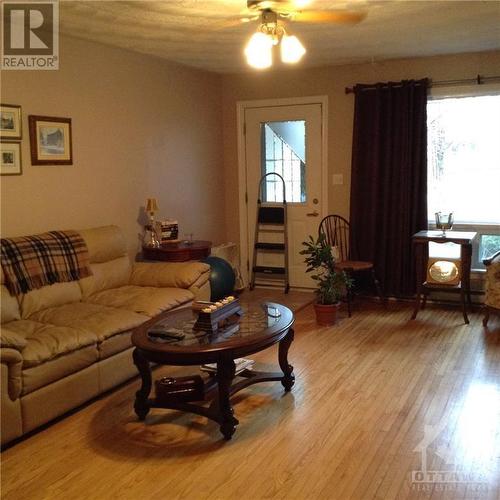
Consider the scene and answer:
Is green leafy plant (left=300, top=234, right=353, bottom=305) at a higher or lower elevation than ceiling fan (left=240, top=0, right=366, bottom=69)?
lower

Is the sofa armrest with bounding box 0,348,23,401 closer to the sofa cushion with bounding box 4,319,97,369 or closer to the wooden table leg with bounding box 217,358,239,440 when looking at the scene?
the sofa cushion with bounding box 4,319,97,369

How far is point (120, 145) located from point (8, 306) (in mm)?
1925

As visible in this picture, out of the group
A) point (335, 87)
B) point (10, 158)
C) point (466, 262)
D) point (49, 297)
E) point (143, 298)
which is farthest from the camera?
point (335, 87)

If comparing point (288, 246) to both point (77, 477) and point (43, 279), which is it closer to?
point (43, 279)

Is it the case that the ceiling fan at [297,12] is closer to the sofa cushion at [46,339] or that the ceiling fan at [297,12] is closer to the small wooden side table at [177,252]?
the sofa cushion at [46,339]

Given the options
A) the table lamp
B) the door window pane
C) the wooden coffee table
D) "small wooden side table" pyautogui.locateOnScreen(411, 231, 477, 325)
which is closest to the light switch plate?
the door window pane

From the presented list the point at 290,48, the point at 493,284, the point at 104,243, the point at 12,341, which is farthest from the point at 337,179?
the point at 12,341

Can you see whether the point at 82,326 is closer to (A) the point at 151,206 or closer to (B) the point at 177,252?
(B) the point at 177,252

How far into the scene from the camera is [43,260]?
152 inches

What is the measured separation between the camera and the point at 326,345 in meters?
4.45

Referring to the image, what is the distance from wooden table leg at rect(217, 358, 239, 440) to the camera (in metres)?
2.94

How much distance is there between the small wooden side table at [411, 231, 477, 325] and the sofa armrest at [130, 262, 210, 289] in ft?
6.22

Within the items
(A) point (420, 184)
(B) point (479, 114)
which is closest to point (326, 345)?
(A) point (420, 184)

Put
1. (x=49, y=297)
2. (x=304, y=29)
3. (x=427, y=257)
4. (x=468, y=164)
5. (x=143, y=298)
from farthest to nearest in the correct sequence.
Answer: (x=468, y=164) < (x=427, y=257) < (x=304, y=29) < (x=143, y=298) < (x=49, y=297)
